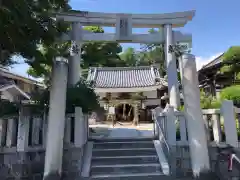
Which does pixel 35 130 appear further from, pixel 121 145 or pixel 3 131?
pixel 121 145

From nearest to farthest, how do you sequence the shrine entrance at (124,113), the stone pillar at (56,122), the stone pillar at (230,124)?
1. the stone pillar at (56,122)
2. the stone pillar at (230,124)
3. the shrine entrance at (124,113)

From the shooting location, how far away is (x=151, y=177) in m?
4.41

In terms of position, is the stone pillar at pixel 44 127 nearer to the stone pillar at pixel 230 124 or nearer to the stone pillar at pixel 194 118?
the stone pillar at pixel 194 118

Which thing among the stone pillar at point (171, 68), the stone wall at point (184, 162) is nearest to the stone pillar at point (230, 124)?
the stone wall at point (184, 162)

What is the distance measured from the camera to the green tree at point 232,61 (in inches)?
335

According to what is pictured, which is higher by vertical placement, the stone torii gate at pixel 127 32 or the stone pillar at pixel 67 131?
the stone torii gate at pixel 127 32

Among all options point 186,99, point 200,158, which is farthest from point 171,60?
point 200,158

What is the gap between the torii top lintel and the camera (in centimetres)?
679

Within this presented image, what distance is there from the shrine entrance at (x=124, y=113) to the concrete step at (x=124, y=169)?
1071 cm

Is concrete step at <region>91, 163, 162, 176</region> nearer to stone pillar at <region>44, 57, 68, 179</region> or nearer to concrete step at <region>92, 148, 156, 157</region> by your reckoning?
concrete step at <region>92, 148, 156, 157</region>

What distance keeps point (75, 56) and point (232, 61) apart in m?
6.99

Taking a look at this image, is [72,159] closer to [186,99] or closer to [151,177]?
[151,177]

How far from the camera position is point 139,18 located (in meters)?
7.10

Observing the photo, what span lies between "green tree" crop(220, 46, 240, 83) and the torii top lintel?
282 cm
